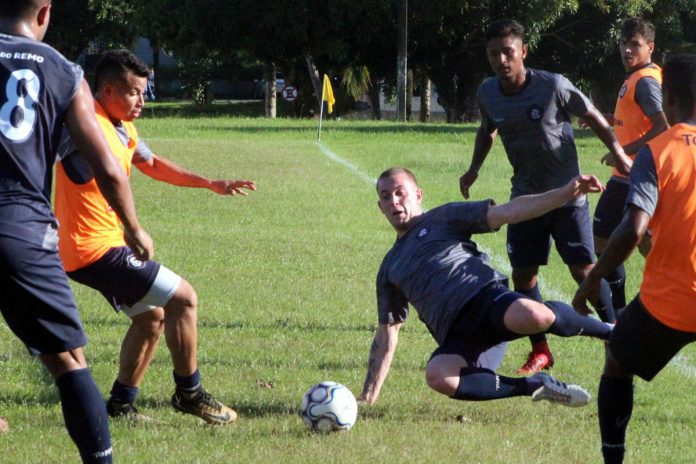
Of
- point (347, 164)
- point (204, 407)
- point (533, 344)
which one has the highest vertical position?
point (204, 407)

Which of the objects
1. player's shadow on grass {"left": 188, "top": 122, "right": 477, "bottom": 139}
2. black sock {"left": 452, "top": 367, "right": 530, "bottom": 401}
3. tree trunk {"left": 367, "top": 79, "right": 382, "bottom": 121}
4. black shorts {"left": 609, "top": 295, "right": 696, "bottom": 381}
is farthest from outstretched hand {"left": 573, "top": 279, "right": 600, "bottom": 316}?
tree trunk {"left": 367, "top": 79, "right": 382, "bottom": 121}

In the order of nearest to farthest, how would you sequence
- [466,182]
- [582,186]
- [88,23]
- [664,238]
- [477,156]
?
1. [664,238]
2. [582,186]
3. [466,182]
4. [477,156]
5. [88,23]

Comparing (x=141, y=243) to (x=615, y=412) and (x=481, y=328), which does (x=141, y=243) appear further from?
(x=615, y=412)

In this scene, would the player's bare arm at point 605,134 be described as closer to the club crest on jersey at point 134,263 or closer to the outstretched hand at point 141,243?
the club crest on jersey at point 134,263

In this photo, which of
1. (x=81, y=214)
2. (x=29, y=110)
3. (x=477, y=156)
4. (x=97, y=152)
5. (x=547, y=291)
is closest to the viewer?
(x=29, y=110)

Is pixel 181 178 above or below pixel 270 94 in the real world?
above

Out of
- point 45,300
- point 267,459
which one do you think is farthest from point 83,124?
point 267,459

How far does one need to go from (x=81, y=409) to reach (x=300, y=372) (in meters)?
3.02

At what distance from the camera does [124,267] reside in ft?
19.2

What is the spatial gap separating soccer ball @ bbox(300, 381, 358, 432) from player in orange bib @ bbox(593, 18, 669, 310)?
2.97 m

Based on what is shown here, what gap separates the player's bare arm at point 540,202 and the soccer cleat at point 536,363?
6.16 feet

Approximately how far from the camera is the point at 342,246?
1365cm

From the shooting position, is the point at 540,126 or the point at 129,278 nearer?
the point at 129,278

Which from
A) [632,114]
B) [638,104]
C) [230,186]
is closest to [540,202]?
[230,186]
